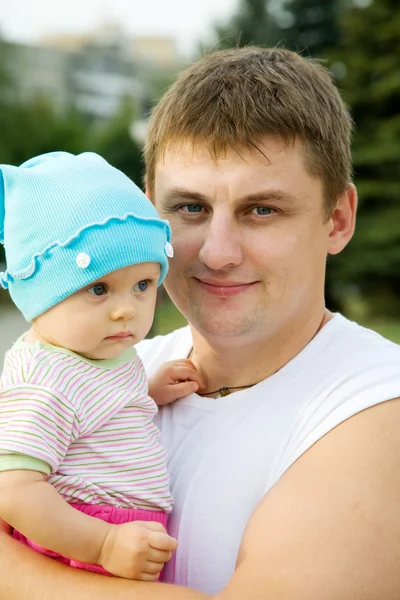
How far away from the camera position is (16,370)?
209 centimetres

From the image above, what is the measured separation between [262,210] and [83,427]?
0.90 m

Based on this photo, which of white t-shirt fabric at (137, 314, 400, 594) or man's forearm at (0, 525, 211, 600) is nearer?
man's forearm at (0, 525, 211, 600)

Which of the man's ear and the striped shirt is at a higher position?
the man's ear

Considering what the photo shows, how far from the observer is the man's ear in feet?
9.32

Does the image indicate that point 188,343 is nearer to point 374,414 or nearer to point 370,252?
point 374,414

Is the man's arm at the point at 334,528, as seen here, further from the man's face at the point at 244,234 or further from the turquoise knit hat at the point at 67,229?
the turquoise knit hat at the point at 67,229

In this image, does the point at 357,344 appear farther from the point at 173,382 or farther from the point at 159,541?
the point at 159,541

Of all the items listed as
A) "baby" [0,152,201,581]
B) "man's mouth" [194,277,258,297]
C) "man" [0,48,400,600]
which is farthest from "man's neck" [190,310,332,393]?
"baby" [0,152,201,581]

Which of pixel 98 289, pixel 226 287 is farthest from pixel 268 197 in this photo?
pixel 98 289

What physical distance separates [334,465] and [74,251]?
0.87 meters

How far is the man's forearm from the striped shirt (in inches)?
7.7

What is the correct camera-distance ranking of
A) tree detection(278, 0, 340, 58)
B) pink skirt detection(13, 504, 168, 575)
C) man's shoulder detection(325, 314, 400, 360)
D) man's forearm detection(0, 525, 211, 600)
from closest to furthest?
man's forearm detection(0, 525, 211, 600), pink skirt detection(13, 504, 168, 575), man's shoulder detection(325, 314, 400, 360), tree detection(278, 0, 340, 58)

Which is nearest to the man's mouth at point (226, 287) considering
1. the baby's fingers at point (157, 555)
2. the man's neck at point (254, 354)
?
the man's neck at point (254, 354)

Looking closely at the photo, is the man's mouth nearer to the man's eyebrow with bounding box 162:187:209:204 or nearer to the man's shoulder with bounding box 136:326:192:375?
the man's eyebrow with bounding box 162:187:209:204
